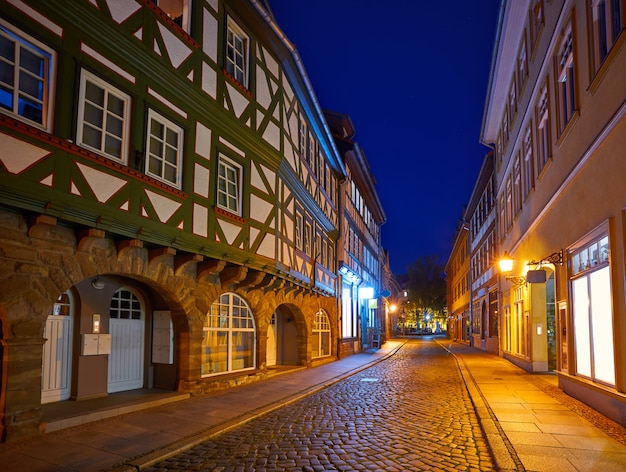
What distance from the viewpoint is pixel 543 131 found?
14727mm

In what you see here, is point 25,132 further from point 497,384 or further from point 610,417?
point 497,384

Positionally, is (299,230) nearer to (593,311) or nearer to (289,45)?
(289,45)

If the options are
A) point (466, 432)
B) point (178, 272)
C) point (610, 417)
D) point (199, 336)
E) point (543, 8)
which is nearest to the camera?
point (466, 432)

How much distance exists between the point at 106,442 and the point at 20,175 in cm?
368

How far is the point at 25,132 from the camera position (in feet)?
23.2

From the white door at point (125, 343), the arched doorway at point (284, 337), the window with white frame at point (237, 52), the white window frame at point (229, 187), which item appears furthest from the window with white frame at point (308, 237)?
the white door at point (125, 343)

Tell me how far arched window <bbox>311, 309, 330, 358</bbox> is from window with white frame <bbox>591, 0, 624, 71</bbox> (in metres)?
13.7

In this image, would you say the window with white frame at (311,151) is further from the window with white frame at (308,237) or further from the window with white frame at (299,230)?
the window with white frame at (299,230)

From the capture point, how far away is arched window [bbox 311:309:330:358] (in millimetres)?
20750

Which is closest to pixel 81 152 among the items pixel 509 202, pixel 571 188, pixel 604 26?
pixel 604 26

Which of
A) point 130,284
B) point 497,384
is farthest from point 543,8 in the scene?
point 130,284

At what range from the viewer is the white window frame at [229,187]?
12103 mm

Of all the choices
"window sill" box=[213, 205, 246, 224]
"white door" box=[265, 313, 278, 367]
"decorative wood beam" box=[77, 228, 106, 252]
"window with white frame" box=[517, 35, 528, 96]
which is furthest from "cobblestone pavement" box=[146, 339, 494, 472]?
"window with white frame" box=[517, 35, 528, 96]

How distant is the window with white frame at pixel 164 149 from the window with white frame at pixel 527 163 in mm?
10703
